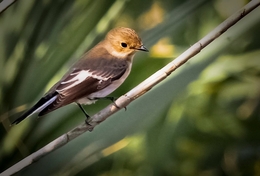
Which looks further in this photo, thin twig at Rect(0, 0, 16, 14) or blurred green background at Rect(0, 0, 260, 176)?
thin twig at Rect(0, 0, 16, 14)

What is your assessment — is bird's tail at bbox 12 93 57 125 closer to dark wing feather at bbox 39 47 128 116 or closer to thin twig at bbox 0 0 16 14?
dark wing feather at bbox 39 47 128 116

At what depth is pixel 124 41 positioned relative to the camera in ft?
3.25

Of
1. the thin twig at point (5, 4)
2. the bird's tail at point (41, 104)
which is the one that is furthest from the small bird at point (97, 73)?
the thin twig at point (5, 4)

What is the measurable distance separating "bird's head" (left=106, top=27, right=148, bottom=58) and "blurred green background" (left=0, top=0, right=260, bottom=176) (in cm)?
2

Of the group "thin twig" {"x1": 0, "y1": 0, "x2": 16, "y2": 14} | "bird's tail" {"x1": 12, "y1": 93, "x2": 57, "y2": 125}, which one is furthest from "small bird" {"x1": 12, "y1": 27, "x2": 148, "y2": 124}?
"thin twig" {"x1": 0, "y1": 0, "x2": 16, "y2": 14}

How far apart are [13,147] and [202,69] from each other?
52cm

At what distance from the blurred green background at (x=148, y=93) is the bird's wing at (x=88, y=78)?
3 centimetres

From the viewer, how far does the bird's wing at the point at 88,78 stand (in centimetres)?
98

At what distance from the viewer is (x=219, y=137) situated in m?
0.89

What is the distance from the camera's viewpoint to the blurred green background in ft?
2.90

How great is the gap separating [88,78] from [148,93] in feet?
0.54

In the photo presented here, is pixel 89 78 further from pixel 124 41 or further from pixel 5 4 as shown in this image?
pixel 5 4

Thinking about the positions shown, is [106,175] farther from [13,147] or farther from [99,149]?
[13,147]

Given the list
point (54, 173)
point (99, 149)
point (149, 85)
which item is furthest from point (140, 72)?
point (54, 173)
